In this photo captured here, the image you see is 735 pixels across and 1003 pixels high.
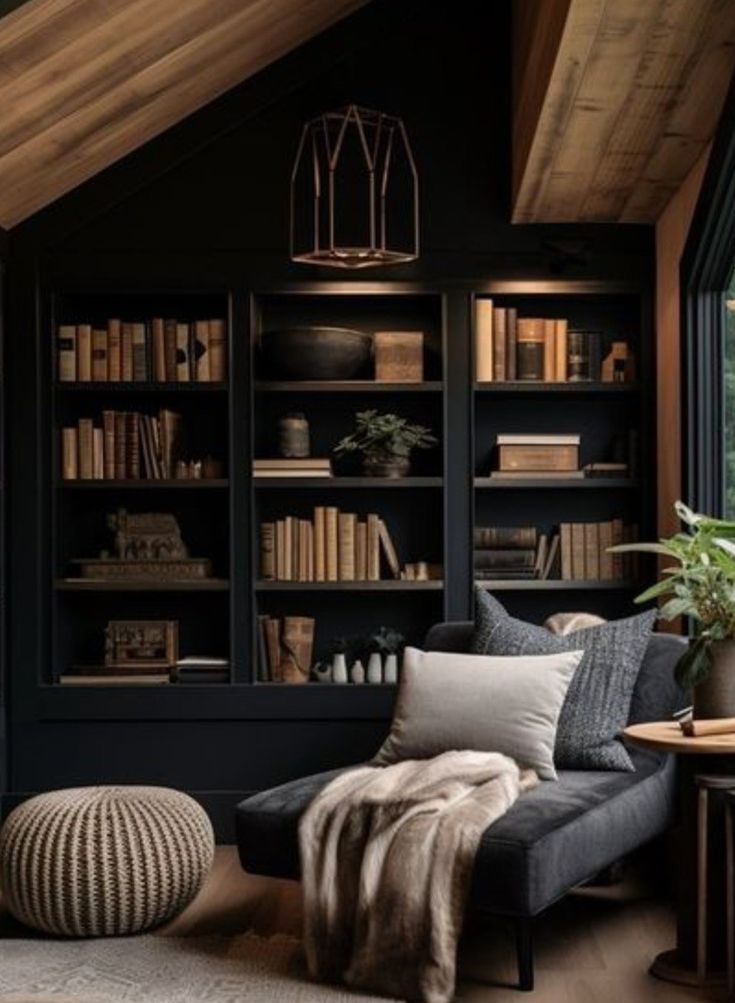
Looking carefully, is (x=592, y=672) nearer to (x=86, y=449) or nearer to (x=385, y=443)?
(x=385, y=443)

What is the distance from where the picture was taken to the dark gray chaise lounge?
156 inches

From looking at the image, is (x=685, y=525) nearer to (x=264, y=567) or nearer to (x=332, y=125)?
(x=264, y=567)

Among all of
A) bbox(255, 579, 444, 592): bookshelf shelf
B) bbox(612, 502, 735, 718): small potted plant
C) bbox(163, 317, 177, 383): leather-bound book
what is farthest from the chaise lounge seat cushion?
bbox(163, 317, 177, 383): leather-bound book

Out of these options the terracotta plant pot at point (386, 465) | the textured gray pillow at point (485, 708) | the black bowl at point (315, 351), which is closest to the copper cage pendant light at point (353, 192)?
the black bowl at point (315, 351)

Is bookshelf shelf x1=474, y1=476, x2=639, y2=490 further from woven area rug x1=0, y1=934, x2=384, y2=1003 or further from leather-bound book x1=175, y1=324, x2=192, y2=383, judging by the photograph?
woven area rug x1=0, y1=934, x2=384, y2=1003

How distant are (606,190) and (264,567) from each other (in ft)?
6.28

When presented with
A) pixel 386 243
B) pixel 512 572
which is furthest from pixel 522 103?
pixel 512 572

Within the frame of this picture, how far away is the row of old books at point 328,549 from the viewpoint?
6.11m

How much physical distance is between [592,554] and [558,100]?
2.05m

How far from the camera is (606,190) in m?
5.68

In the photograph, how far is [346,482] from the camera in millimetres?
6066

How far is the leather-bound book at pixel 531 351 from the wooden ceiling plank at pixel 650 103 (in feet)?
1.53

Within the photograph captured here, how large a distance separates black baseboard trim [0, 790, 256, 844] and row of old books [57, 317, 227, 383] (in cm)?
157

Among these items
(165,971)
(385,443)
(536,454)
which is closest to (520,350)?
(536,454)
